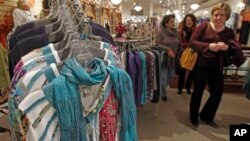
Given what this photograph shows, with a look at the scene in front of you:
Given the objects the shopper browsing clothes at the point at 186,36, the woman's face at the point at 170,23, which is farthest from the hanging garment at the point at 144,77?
the shopper browsing clothes at the point at 186,36

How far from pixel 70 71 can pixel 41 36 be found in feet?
1.38

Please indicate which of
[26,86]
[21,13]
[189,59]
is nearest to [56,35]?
[26,86]

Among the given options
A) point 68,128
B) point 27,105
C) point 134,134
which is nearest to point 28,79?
point 27,105

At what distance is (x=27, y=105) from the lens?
0.81 meters

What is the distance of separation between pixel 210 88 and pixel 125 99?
95.3 inches

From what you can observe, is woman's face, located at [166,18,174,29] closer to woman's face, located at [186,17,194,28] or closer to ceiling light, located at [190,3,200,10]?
woman's face, located at [186,17,194,28]

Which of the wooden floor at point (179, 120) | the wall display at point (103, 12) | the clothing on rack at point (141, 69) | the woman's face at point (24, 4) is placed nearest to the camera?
the clothing on rack at point (141, 69)

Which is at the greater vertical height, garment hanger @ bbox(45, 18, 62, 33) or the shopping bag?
garment hanger @ bbox(45, 18, 62, 33)

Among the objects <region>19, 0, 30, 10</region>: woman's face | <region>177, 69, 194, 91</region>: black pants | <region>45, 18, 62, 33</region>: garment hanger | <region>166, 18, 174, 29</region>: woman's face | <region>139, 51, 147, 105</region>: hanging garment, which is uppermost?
<region>19, 0, 30, 10</region>: woman's face

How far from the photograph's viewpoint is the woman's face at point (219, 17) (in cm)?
278

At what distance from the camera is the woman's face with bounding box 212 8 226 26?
2.78 metres

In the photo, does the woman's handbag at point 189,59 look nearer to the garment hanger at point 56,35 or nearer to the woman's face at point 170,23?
the woman's face at point 170,23

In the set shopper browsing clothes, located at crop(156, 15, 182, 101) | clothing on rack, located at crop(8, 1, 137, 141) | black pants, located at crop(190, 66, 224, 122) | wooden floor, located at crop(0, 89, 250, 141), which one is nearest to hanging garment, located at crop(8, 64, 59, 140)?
clothing on rack, located at crop(8, 1, 137, 141)

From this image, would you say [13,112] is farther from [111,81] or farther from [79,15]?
[79,15]
